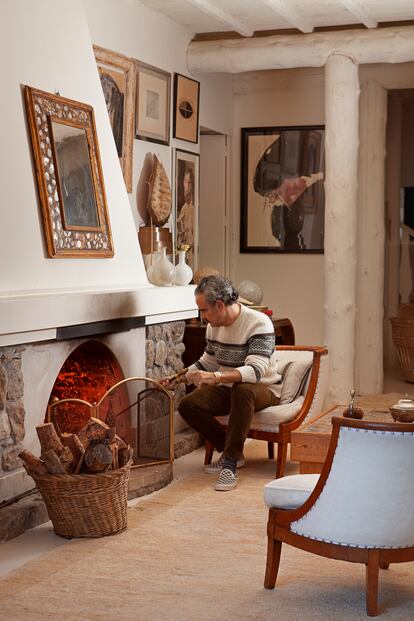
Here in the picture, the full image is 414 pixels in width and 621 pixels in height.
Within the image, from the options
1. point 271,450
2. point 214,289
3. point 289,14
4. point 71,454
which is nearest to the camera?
point 71,454

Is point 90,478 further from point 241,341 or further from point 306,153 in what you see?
point 306,153

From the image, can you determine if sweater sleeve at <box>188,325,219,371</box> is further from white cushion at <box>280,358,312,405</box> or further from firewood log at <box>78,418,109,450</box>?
firewood log at <box>78,418,109,450</box>

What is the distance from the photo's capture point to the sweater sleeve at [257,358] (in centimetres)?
566

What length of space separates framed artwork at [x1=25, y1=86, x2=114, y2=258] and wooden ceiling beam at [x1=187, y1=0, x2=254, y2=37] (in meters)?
1.77

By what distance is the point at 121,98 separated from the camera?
22.7 feet

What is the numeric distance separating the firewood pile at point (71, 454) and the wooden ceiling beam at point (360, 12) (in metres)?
3.71

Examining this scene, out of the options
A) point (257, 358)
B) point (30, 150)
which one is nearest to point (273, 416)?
point (257, 358)

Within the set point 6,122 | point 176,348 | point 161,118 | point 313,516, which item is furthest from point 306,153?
point 313,516

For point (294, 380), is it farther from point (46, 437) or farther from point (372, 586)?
point (372, 586)

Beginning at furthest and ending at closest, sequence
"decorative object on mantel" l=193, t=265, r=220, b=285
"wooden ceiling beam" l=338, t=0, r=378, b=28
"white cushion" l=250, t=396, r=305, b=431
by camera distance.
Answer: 1. "decorative object on mantel" l=193, t=265, r=220, b=285
2. "wooden ceiling beam" l=338, t=0, r=378, b=28
3. "white cushion" l=250, t=396, r=305, b=431

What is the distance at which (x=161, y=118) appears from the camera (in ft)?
24.8

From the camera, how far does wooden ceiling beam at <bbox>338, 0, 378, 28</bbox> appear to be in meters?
6.90

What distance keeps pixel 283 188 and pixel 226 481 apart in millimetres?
4388

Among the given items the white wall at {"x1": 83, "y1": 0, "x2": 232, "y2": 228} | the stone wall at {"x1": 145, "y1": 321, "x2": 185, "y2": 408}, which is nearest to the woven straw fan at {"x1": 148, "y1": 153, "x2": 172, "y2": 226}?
the white wall at {"x1": 83, "y1": 0, "x2": 232, "y2": 228}
